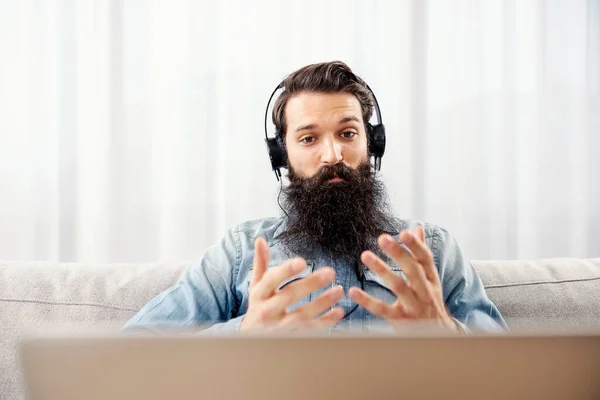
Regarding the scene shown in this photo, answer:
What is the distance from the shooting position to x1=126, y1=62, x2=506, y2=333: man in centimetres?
132

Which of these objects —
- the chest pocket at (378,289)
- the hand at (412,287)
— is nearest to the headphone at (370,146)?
the chest pocket at (378,289)

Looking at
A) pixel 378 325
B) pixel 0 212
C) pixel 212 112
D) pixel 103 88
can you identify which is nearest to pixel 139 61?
pixel 103 88

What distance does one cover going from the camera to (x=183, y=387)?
1.48ft

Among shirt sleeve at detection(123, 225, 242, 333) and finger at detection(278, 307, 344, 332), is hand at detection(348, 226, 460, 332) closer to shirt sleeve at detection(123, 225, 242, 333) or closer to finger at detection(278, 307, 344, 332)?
finger at detection(278, 307, 344, 332)

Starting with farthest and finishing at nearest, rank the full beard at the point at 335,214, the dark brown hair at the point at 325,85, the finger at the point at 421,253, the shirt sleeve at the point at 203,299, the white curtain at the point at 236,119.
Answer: the white curtain at the point at 236,119, the dark brown hair at the point at 325,85, the full beard at the point at 335,214, the shirt sleeve at the point at 203,299, the finger at the point at 421,253

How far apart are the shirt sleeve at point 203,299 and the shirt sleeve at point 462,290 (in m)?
0.47

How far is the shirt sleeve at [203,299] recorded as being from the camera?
1.30 m

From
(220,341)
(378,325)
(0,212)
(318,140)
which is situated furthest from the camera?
(0,212)

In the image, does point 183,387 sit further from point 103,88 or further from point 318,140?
point 103,88

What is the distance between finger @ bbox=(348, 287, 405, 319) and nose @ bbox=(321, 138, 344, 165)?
2.52 feet

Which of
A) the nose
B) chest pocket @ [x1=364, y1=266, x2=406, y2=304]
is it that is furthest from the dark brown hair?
chest pocket @ [x1=364, y1=266, x2=406, y2=304]

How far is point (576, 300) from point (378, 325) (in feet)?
1.50

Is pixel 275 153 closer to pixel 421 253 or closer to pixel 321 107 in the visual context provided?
pixel 321 107

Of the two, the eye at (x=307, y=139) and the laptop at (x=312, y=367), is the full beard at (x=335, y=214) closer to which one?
the eye at (x=307, y=139)
